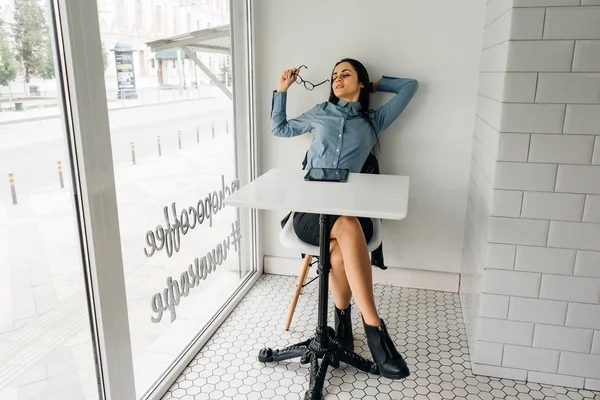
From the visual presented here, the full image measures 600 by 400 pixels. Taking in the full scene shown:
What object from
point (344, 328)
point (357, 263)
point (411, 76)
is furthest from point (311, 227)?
point (411, 76)

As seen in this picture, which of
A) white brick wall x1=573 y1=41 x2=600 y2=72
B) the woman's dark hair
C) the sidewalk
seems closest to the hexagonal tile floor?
the woman's dark hair

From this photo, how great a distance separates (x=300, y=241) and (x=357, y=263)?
241 millimetres

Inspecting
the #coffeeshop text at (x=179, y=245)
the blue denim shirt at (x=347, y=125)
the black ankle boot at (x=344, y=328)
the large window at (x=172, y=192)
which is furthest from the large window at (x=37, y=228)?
the blue denim shirt at (x=347, y=125)

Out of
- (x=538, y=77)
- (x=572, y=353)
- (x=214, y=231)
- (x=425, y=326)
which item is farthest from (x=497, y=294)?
(x=214, y=231)

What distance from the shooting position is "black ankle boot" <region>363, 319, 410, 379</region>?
159 cm

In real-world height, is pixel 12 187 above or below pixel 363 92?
below

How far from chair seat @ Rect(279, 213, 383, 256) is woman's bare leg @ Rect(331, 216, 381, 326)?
3.9 inches

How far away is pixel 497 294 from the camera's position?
5.45ft

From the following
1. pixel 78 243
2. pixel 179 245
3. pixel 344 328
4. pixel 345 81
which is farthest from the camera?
pixel 345 81

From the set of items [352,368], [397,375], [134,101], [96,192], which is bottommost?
[352,368]

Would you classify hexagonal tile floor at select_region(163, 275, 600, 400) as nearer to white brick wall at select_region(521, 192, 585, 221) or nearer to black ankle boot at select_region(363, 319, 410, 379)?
black ankle boot at select_region(363, 319, 410, 379)

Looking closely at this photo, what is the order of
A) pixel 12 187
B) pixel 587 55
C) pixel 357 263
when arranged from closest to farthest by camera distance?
1. pixel 12 187
2. pixel 587 55
3. pixel 357 263

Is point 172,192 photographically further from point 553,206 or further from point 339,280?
point 553,206

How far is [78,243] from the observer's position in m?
1.25
